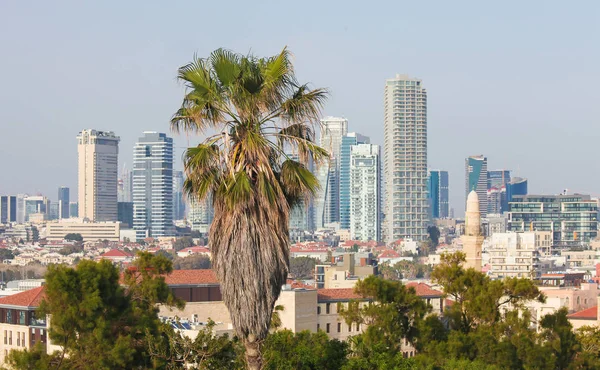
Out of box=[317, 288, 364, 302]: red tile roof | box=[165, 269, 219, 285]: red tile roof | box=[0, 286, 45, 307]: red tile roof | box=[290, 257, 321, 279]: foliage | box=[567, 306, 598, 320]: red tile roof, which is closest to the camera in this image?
box=[0, 286, 45, 307]: red tile roof

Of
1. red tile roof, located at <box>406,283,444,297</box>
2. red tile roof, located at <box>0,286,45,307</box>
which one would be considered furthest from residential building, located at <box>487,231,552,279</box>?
red tile roof, located at <box>0,286,45,307</box>

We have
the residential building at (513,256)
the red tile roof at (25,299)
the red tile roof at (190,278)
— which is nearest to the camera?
the red tile roof at (25,299)

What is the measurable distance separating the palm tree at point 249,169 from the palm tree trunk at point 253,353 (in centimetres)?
1

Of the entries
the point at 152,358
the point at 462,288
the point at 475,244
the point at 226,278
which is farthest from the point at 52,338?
the point at 475,244

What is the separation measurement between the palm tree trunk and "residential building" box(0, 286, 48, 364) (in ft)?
136

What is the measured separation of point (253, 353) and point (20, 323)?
44.8 meters

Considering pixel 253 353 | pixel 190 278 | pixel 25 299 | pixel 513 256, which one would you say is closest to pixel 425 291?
pixel 190 278

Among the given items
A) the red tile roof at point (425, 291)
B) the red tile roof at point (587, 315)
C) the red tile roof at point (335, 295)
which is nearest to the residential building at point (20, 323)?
the red tile roof at point (335, 295)

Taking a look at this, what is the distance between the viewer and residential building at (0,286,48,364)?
202ft

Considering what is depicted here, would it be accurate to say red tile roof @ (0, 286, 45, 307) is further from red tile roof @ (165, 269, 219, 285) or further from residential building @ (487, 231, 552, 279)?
residential building @ (487, 231, 552, 279)

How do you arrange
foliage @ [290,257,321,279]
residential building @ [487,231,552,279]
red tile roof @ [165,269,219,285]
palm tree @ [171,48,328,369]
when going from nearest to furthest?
palm tree @ [171,48,328,369]
red tile roof @ [165,269,219,285]
residential building @ [487,231,552,279]
foliage @ [290,257,321,279]

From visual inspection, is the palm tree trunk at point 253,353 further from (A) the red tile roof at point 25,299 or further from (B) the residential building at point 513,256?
(B) the residential building at point 513,256

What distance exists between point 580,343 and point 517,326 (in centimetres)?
469

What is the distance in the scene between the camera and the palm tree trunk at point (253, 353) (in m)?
20.1
